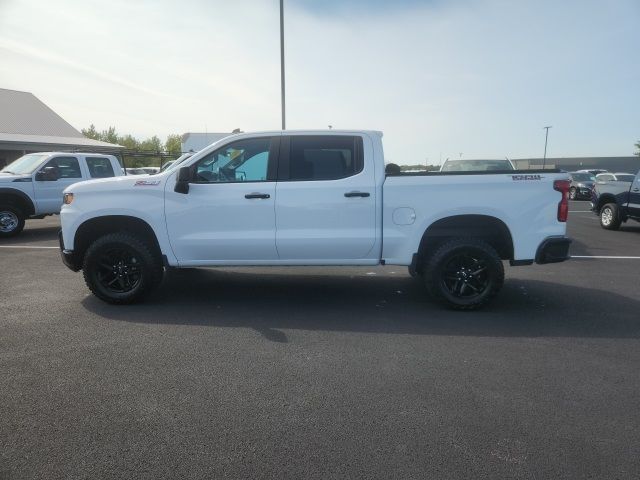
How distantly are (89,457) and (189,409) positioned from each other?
0.67m

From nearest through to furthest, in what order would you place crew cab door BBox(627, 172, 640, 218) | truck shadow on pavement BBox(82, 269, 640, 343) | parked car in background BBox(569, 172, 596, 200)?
truck shadow on pavement BBox(82, 269, 640, 343) → crew cab door BBox(627, 172, 640, 218) → parked car in background BBox(569, 172, 596, 200)

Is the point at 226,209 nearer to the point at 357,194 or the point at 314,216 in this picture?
the point at 314,216

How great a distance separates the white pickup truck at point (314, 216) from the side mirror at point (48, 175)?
6.02 meters

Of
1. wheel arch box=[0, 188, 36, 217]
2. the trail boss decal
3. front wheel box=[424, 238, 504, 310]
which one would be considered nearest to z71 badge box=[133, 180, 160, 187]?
front wheel box=[424, 238, 504, 310]

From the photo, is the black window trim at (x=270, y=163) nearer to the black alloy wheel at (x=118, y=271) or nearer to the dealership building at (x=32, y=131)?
the black alloy wheel at (x=118, y=271)

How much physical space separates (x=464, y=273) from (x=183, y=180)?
3366 mm

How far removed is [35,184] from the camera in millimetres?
10688

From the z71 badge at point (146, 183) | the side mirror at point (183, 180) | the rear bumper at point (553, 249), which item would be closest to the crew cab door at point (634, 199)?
the rear bumper at point (553, 249)

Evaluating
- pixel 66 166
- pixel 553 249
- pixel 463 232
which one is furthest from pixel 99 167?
pixel 553 249

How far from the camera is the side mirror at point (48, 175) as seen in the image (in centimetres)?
1026

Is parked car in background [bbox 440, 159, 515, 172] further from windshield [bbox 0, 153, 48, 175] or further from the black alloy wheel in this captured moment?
windshield [bbox 0, 153, 48, 175]

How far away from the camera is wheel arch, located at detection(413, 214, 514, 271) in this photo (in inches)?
198

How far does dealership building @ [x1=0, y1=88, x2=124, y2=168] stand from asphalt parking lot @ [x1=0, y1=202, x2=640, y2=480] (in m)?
23.3

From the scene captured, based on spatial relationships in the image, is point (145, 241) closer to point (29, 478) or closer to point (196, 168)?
point (196, 168)
